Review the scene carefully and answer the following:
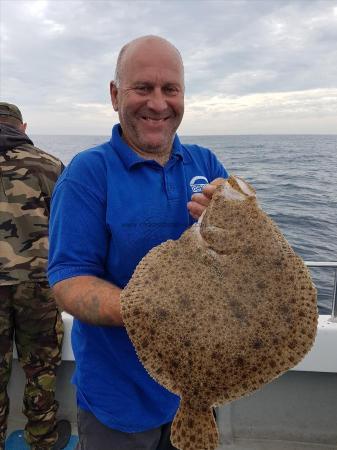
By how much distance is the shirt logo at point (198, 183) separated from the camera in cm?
228

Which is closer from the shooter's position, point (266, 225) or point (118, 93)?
point (266, 225)

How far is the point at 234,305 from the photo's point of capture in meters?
1.58

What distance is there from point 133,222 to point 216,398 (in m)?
0.85

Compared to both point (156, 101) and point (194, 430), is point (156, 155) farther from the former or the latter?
point (194, 430)

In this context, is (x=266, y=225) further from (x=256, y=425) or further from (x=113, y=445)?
(x=256, y=425)

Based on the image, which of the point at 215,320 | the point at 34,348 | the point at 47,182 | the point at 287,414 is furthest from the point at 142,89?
the point at 287,414

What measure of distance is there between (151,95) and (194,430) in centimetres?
146

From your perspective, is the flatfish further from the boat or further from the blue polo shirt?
the boat

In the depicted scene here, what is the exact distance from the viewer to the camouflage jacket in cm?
366

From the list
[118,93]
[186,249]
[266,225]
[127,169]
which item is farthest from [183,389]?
[118,93]

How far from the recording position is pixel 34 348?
3787mm

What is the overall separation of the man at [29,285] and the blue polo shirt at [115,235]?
1481 millimetres

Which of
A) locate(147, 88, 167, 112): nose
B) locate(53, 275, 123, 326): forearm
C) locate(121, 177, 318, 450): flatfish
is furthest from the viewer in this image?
locate(147, 88, 167, 112): nose

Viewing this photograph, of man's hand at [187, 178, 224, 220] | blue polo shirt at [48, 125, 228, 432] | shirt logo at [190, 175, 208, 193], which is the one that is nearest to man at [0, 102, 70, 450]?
blue polo shirt at [48, 125, 228, 432]
